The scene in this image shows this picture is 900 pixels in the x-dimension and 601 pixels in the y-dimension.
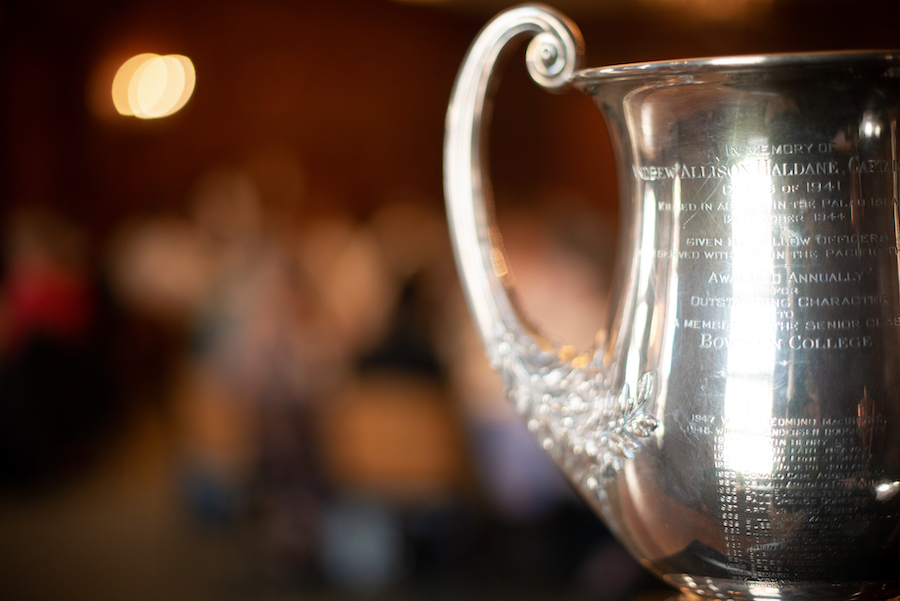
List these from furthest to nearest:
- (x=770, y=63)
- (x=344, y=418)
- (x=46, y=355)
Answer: (x=46, y=355) < (x=344, y=418) < (x=770, y=63)

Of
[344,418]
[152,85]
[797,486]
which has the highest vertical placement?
[152,85]

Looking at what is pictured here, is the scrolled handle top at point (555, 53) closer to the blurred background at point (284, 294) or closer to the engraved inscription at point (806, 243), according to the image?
the engraved inscription at point (806, 243)

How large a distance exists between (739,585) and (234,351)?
213 cm

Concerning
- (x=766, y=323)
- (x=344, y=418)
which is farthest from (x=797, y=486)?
(x=344, y=418)

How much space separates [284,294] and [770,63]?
2089 mm

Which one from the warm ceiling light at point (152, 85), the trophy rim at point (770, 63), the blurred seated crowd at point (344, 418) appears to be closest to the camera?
the trophy rim at point (770, 63)

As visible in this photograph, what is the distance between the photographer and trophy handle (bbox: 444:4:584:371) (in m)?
0.29

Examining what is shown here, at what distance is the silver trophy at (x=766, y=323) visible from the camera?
0.80 ft

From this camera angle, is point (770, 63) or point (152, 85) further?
point (152, 85)

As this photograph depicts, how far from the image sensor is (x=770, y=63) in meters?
0.23

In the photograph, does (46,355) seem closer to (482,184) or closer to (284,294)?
(284,294)

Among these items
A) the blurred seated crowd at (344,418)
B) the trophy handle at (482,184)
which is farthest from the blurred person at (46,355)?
the trophy handle at (482,184)

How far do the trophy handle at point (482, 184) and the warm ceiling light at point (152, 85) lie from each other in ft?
11.1

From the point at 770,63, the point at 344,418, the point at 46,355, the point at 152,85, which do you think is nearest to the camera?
the point at 770,63
